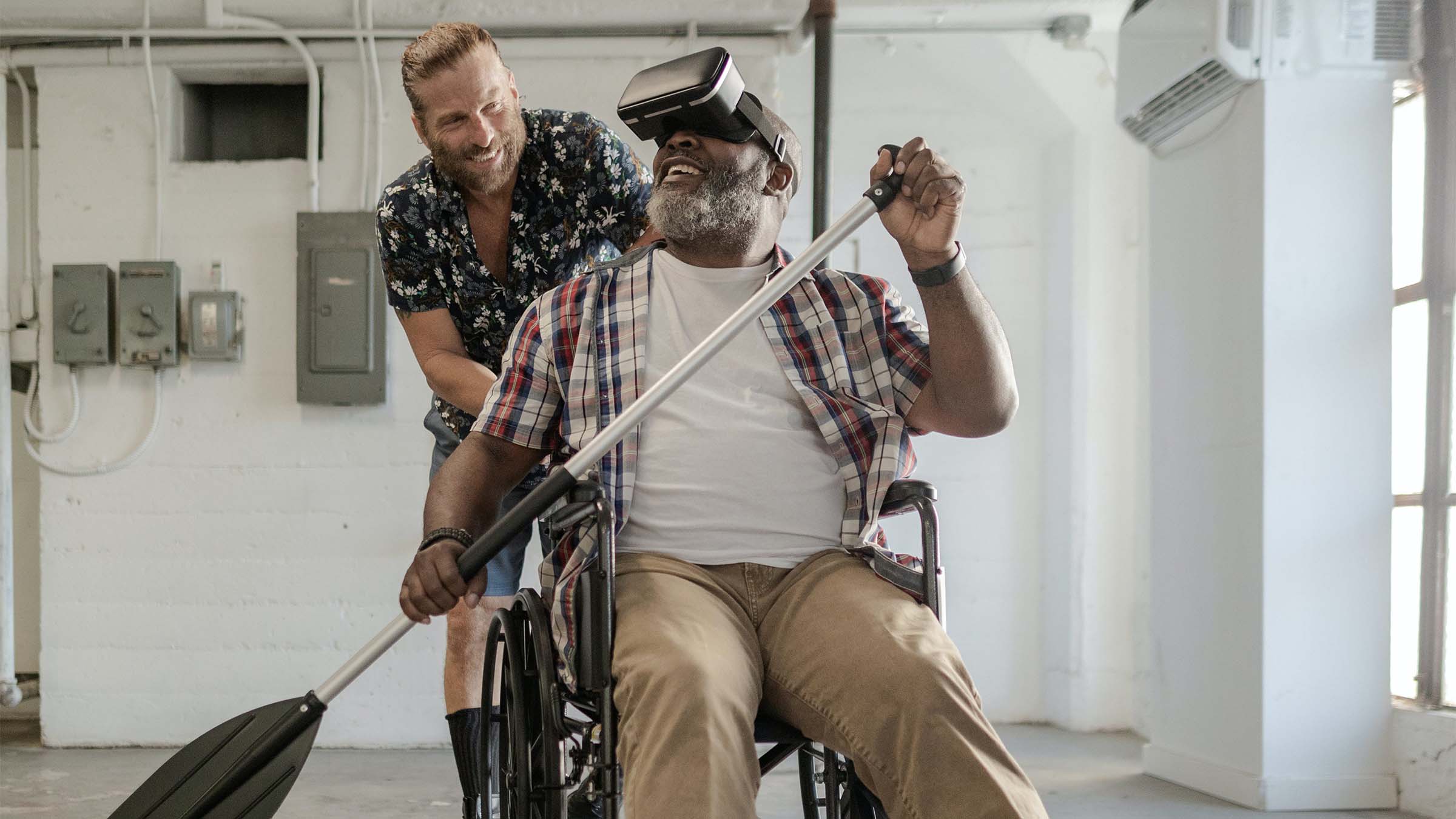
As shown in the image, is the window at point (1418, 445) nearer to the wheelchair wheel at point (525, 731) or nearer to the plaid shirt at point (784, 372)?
the plaid shirt at point (784, 372)

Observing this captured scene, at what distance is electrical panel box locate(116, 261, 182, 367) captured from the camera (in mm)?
3717

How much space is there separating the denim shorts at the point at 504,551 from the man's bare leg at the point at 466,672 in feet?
0.10

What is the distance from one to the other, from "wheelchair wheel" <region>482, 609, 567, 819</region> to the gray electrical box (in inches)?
88.9

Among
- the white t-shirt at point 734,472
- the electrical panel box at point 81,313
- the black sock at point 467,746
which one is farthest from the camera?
the electrical panel box at point 81,313

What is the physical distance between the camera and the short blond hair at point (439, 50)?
205cm

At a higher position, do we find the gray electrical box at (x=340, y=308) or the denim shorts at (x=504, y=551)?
the gray electrical box at (x=340, y=308)

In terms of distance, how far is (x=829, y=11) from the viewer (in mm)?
3426

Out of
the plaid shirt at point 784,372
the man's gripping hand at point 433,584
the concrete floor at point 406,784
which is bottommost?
the concrete floor at point 406,784

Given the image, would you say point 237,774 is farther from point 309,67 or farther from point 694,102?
point 309,67

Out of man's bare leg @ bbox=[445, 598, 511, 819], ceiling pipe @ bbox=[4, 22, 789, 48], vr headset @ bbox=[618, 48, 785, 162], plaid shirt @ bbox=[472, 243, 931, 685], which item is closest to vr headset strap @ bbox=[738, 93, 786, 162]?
vr headset @ bbox=[618, 48, 785, 162]

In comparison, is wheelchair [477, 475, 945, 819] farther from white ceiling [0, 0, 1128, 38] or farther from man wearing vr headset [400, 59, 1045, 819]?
white ceiling [0, 0, 1128, 38]

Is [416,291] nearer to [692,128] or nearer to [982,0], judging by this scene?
[692,128]

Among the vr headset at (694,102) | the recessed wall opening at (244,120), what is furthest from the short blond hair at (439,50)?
the recessed wall opening at (244,120)

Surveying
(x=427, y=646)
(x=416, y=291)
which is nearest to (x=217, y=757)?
(x=416, y=291)
